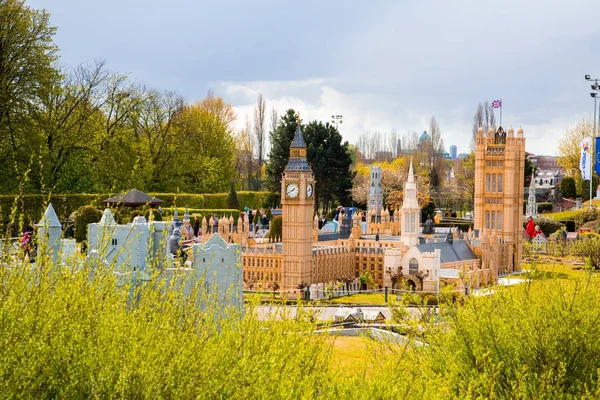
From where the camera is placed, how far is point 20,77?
130ft

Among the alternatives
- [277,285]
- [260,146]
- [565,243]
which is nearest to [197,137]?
[260,146]

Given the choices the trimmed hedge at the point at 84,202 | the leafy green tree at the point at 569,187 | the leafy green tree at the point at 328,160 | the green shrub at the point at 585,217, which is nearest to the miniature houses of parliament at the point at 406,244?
the trimmed hedge at the point at 84,202

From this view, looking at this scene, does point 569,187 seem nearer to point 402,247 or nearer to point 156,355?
point 402,247

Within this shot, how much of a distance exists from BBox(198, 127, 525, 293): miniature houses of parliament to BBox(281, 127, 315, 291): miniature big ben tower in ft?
0.12

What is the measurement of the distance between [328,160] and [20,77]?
28.8 meters

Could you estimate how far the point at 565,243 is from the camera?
157ft

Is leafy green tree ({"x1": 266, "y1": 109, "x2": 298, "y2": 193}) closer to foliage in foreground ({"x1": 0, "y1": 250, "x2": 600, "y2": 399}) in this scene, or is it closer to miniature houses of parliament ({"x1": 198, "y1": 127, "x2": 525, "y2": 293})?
miniature houses of parliament ({"x1": 198, "y1": 127, "x2": 525, "y2": 293})

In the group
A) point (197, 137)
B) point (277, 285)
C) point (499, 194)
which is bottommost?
point (277, 285)

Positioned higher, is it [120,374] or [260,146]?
[260,146]

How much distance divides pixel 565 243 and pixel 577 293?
34647 millimetres

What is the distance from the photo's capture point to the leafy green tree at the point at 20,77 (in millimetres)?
38969

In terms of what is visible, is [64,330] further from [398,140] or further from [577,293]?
[398,140]

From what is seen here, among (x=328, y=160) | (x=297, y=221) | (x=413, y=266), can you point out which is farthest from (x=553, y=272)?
(x=328, y=160)

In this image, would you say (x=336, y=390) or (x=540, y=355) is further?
(x=540, y=355)
